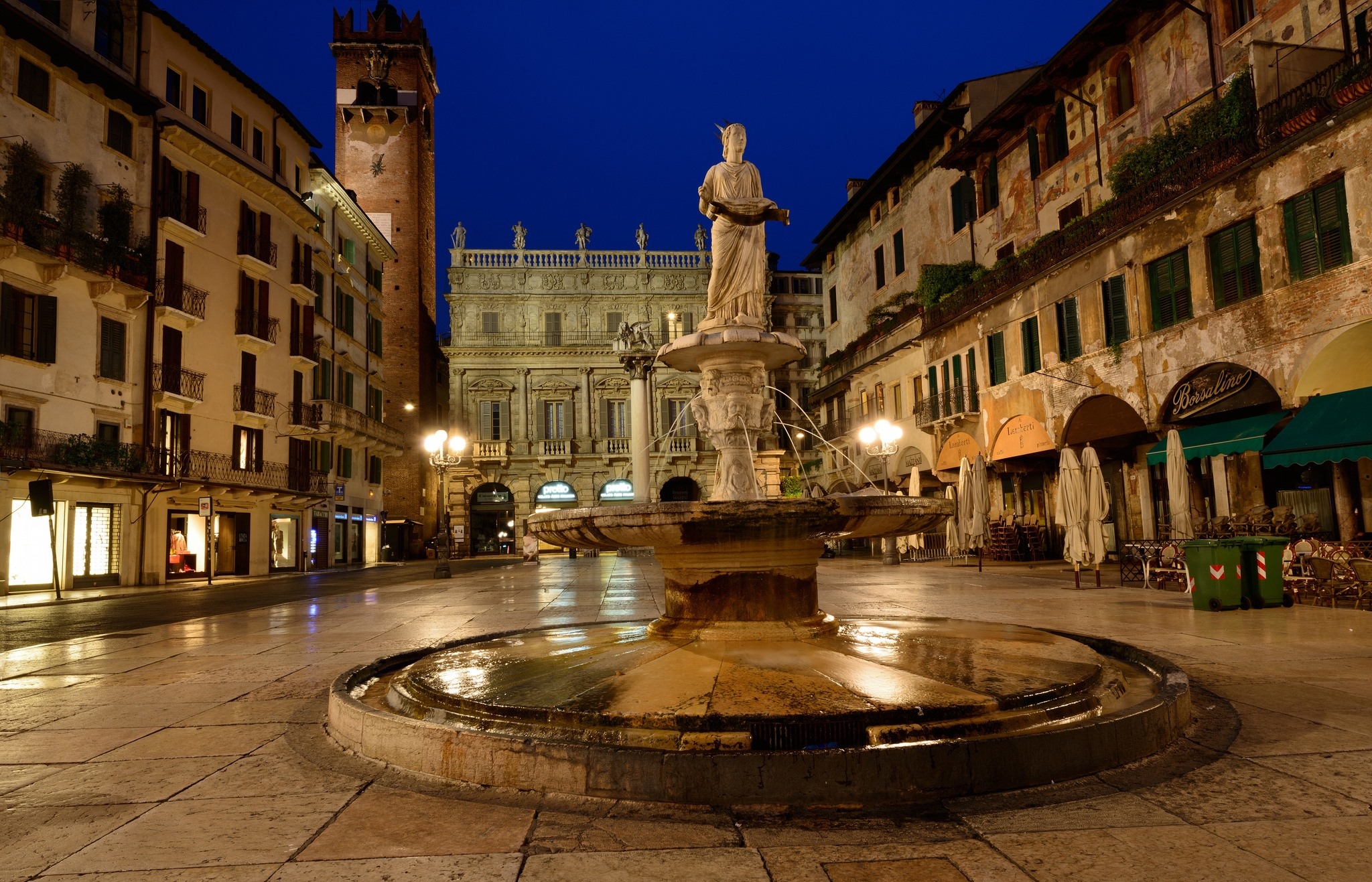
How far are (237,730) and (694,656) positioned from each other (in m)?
2.78

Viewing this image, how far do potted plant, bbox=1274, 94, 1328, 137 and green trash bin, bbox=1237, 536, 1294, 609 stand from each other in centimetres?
842

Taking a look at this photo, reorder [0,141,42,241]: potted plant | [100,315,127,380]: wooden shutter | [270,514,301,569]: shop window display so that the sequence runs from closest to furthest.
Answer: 1. [0,141,42,241]: potted plant
2. [100,315,127,380]: wooden shutter
3. [270,514,301,569]: shop window display

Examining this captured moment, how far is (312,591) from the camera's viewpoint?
20.1 m

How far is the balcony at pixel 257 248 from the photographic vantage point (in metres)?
29.5

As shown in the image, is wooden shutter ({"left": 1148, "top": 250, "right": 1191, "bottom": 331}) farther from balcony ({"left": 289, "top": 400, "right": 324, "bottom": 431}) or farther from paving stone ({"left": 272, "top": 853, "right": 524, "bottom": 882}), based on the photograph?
balcony ({"left": 289, "top": 400, "right": 324, "bottom": 431})

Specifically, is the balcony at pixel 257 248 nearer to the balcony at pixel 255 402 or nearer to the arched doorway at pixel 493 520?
the balcony at pixel 255 402

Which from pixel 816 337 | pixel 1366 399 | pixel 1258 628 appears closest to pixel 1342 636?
pixel 1258 628

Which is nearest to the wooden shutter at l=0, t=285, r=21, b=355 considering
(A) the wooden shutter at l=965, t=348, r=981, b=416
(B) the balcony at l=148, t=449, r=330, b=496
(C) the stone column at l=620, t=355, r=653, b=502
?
(B) the balcony at l=148, t=449, r=330, b=496

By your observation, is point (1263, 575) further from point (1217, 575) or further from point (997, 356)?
point (997, 356)

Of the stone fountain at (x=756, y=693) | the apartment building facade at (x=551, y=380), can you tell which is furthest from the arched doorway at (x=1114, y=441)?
the apartment building facade at (x=551, y=380)

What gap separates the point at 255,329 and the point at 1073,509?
26.1 meters

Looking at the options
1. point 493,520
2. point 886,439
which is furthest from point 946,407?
point 493,520

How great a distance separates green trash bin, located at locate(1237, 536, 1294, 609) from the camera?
35.6ft

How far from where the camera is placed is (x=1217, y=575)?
1069 centimetres
